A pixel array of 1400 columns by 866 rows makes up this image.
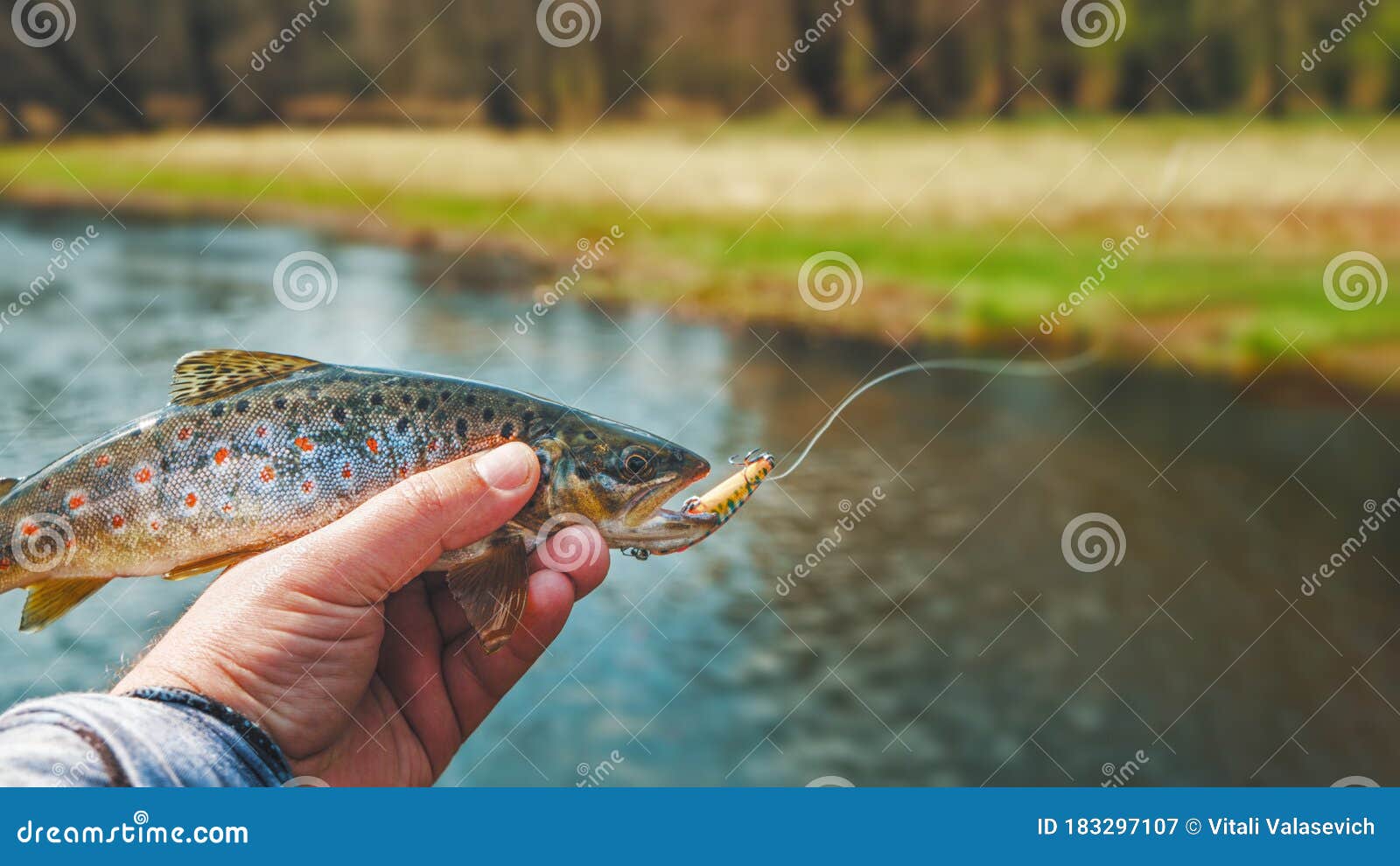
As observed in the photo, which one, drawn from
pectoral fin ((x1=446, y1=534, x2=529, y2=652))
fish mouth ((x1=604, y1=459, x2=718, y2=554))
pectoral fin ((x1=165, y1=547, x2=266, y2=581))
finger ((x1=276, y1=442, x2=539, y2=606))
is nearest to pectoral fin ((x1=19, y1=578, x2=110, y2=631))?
pectoral fin ((x1=165, y1=547, x2=266, y2=581))

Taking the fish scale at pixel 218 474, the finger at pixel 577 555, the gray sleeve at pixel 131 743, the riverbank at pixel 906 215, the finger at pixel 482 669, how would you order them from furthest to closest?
the riverbank at pixel 906 215 → the finger at pixel 482 669 → the finger at pixel 577 555 → the fish scale at pixel 218 474 → the gray sleeve at pixel 131 743

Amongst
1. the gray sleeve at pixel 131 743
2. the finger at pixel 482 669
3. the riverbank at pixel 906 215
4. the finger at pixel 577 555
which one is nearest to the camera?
the gray sleeve at pixel 131 743

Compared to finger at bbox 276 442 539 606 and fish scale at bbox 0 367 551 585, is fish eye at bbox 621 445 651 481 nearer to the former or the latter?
finger at bbox 276 442 539 606

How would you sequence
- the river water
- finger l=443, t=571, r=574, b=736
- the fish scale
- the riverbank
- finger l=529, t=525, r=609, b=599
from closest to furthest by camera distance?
the fish scale, finger l=529, t=525, r=609, b=599, finger l=443, t=571, r=574, b=736, the river water, the riverbank

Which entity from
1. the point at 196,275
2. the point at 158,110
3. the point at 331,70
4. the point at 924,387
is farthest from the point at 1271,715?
the point at 331,70

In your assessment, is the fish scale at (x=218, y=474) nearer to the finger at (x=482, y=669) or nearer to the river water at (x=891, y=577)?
the finger at (x=482, y=669)

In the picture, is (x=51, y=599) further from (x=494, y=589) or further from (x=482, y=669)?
(x=482, y=669)

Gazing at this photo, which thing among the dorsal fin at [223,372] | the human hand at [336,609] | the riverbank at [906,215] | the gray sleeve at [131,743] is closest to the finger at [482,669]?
the human hand at [336,609]
